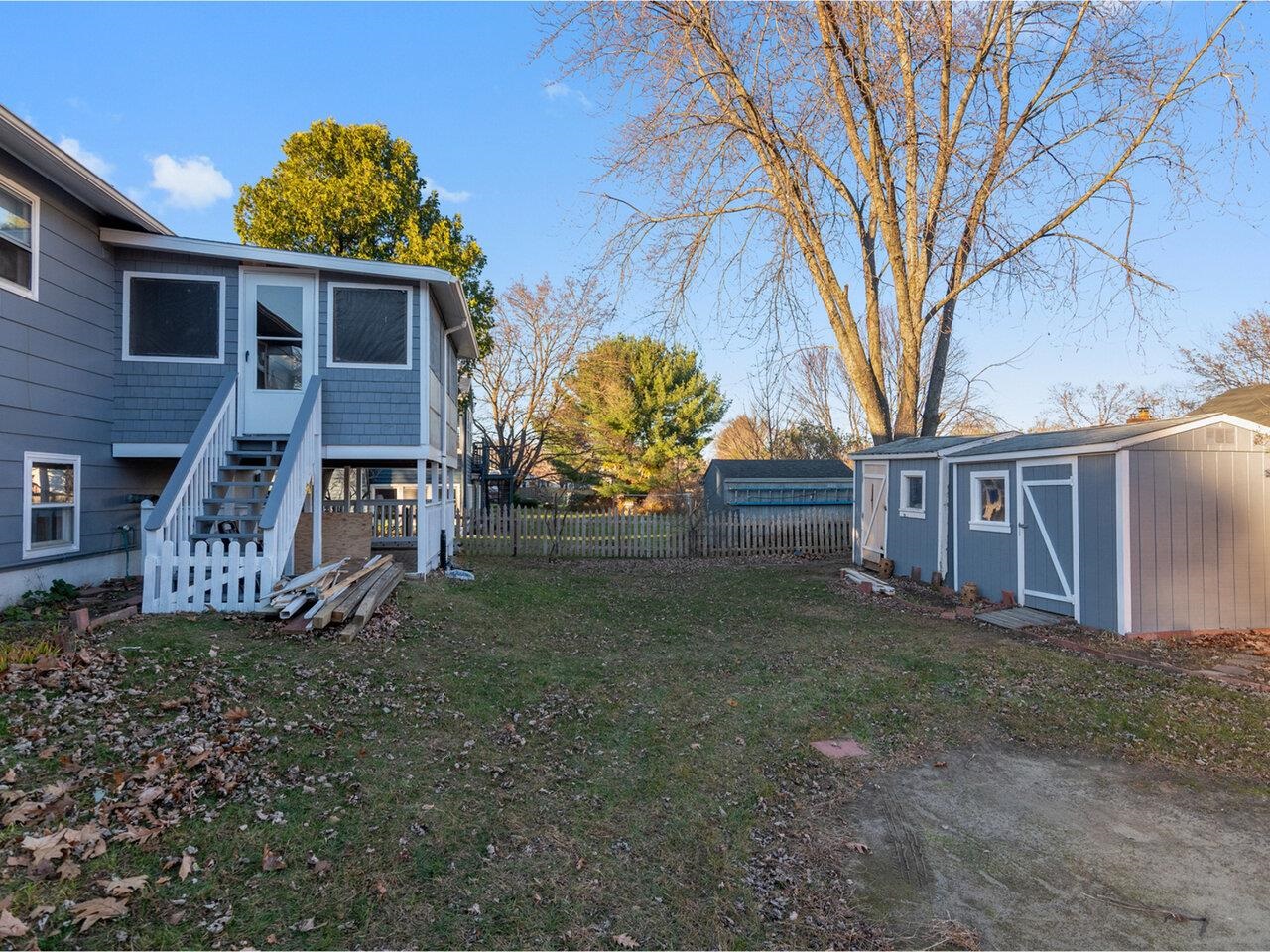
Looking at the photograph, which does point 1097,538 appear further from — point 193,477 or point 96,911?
point 193,477

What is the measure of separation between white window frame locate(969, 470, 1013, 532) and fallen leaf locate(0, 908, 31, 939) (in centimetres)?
1080

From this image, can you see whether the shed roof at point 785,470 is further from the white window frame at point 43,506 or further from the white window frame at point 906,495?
the white window frame at point 43,506

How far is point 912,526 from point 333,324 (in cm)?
1082

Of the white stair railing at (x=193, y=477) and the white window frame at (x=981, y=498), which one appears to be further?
the white window frame at (x=981, y=498)

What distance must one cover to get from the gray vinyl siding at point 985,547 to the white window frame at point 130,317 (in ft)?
38.6

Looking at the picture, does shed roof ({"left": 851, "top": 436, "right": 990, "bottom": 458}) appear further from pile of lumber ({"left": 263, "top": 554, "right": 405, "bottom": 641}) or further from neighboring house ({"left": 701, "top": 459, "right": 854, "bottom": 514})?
neighboring house ({"left": 701, "top": 459, "right": 854, "bottom": 514})

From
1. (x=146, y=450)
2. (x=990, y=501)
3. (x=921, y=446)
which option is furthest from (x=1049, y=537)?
(x=146, y=450)

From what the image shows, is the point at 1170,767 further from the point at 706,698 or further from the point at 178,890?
the point at 178,890

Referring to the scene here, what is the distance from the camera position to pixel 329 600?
6.66 meters

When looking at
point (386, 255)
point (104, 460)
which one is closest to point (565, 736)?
point (104, 460)

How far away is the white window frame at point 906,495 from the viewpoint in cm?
1202

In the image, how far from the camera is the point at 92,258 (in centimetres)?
863

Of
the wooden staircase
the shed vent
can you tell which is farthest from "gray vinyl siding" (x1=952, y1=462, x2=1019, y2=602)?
the wooden staircase

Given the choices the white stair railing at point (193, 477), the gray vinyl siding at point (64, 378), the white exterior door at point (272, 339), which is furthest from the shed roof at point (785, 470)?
the gray vinyl siding at point (64, 378)
